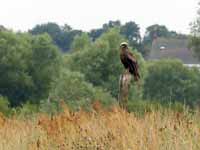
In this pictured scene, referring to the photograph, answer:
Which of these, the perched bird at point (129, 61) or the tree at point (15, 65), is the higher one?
the perched bird at point (129, 61)

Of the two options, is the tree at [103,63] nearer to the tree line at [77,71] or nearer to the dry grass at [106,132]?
the tree line at [77,71]

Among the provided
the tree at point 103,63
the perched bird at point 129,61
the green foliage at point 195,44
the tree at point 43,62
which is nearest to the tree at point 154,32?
the tree at point 43,62

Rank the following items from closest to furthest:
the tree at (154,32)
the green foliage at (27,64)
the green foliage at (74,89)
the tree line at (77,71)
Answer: the green foliage at (74,89)
the tree line at (77,71)
the green foliage at (27,64)
the tree at (154,32)

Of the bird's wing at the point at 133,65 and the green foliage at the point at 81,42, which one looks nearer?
the bird's wing at the point at 133,65

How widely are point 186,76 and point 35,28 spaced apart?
56.4 m

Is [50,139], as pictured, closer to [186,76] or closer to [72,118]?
[72,118]

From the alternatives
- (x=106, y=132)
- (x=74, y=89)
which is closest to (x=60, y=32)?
(x=74, y=89)

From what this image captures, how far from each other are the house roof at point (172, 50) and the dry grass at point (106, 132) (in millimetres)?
98049

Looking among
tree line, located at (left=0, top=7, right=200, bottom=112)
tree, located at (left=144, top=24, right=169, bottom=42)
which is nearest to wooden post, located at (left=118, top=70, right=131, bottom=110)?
tree line, located at (left=0, top=7, right=200, bottom=112)

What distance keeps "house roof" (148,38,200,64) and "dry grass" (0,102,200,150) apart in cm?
9805

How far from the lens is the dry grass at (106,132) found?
24.0ft

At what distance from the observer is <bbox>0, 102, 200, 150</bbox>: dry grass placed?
7324 millimetres

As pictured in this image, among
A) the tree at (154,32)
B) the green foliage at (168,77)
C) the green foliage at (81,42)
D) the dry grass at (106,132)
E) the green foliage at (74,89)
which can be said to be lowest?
the green foliage at (168,77)

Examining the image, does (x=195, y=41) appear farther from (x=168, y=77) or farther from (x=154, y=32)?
(x=154, y=32)
